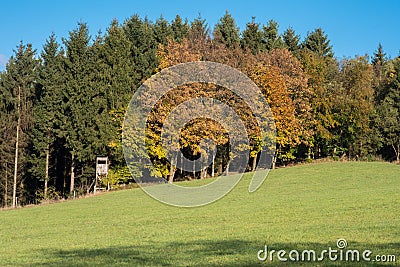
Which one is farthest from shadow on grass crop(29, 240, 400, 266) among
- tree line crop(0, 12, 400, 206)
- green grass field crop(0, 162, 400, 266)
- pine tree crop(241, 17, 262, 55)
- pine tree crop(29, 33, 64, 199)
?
pine tree crop(241, 17, 262, 55)

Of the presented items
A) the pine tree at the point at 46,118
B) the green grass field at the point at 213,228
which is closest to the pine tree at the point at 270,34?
the pine tree at the point at 46,118

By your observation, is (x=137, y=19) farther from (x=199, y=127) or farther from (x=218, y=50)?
(x=199, y=127)

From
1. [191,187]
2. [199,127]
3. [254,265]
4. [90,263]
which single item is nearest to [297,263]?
[254,265]

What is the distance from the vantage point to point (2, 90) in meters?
54.1

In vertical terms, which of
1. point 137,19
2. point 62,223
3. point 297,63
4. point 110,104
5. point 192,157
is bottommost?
point 62,223

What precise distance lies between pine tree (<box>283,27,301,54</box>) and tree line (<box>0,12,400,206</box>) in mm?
7664

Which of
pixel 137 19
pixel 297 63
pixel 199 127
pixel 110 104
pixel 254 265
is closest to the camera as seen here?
pixel 254 265

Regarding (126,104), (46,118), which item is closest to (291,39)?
(126,104)

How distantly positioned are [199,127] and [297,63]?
15276mm

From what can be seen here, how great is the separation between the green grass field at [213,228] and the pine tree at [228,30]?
102 ft

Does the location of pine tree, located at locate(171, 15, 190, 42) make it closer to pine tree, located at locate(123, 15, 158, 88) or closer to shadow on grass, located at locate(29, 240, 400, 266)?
pine tree, located at locate(123, 15, 158, 88)

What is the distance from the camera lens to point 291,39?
69875 mm

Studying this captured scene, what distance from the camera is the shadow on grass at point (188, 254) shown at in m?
12.1
